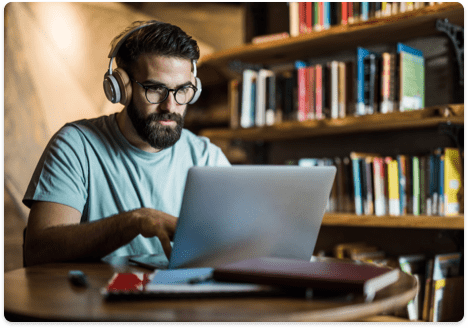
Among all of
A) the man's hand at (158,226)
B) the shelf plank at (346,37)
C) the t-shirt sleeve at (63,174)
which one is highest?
the shelf plank at (346,37)

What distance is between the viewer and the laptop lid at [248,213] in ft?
2.71

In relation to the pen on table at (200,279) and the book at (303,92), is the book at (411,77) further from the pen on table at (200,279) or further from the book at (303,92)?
the pen on table at (200,279)

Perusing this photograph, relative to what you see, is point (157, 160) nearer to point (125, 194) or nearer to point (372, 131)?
point (125, 194)

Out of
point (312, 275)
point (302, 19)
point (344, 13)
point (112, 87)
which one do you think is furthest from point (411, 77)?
point (312, 275)

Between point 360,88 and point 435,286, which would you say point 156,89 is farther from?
point 435,286

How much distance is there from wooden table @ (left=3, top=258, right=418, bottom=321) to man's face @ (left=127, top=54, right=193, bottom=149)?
2.25 feet

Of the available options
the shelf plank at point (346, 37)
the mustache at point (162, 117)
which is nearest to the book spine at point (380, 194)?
the shelf plank at point (346, 37)

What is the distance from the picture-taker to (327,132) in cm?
246

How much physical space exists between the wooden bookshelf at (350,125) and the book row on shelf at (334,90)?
58 millimetres

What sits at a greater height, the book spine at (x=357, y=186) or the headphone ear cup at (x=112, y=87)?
the headphone ear cup at (x=112, y=87)

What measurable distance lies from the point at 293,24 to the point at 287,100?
1.30 ft

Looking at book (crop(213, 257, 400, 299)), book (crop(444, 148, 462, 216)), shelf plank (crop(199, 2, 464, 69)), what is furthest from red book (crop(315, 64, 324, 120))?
book (crop(213, 257, 400, 299))

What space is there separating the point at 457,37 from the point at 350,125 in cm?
59

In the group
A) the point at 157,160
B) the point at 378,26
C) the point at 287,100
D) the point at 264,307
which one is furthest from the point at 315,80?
the point at 264,307
